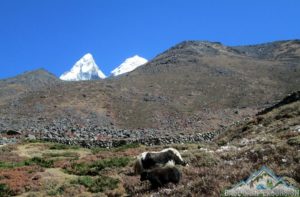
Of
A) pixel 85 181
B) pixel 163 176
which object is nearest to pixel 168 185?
pixel 163 176

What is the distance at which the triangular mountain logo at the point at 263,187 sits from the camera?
1248cm

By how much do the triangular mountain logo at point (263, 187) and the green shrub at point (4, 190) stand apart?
10.9 meters

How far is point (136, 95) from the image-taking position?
306 feet

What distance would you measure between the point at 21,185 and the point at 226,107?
224 ft

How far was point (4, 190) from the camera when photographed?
66.1 feet

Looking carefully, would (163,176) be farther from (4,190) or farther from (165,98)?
(165,98)

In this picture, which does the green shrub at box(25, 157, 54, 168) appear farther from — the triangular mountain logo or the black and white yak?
the triangular mountain logo

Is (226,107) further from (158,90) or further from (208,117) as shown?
(158,90)

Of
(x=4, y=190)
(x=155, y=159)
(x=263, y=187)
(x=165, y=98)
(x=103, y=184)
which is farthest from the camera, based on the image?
(x=165, y=98)

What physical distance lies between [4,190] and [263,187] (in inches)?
486

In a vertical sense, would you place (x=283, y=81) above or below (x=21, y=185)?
above

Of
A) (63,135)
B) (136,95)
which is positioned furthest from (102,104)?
(63,135)

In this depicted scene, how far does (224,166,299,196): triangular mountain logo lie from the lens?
40.9 feet

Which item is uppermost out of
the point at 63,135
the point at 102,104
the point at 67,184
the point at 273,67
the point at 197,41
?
the point at 197,41
